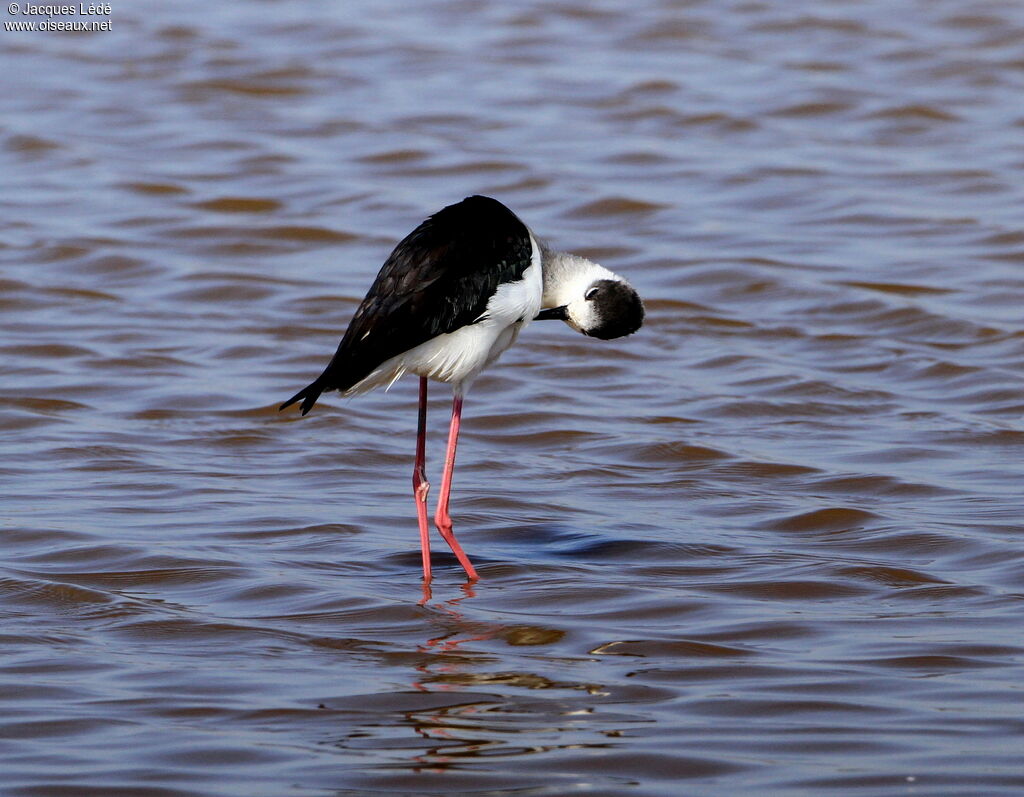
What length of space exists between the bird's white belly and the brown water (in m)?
0.71

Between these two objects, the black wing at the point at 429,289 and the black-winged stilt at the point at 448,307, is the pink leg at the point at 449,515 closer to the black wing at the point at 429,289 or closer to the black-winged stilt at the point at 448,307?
the black-winged stilt at the point at 448,307

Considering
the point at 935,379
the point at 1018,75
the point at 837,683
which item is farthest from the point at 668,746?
the point at 1018,75

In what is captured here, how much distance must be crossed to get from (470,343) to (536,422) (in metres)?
1.99

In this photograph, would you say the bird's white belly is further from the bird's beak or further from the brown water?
the brown water

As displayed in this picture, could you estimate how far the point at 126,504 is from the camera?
6.76 metres

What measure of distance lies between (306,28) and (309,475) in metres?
9.85

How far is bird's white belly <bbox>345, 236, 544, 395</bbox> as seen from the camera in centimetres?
612

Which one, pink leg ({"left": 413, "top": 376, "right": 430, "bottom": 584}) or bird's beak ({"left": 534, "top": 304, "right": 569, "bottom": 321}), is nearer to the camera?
pink leg ({"left": 413, "top": 376, "right": 430, "bottom": 584})

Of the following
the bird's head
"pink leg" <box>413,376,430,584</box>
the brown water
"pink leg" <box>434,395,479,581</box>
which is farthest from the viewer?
the bird's head

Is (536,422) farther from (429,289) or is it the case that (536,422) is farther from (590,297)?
(429,289)

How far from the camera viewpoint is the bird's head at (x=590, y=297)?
21.5ft

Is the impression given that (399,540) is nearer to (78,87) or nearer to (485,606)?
(485,606)

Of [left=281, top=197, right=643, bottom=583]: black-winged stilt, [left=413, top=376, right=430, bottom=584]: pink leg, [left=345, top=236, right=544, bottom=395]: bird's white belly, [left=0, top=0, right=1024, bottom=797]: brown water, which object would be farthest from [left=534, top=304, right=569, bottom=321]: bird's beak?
[left=0, top=0, right=1024, bottom=797]: brown water

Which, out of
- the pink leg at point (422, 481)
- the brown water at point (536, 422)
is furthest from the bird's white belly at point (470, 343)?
the brown water at point (536, 422)
